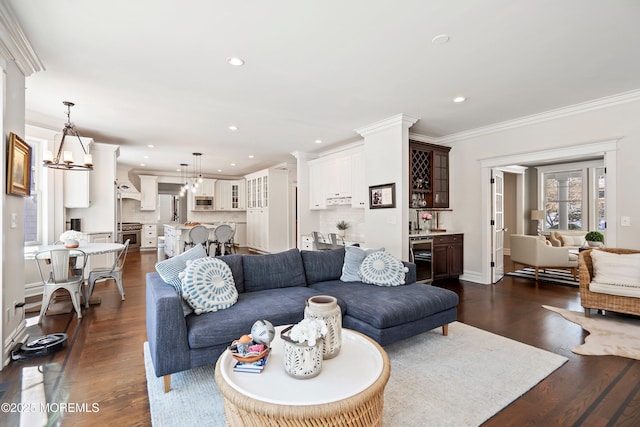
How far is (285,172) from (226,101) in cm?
496

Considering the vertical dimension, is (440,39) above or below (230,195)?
above

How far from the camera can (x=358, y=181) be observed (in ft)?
18.8

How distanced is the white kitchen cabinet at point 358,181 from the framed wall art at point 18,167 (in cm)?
447

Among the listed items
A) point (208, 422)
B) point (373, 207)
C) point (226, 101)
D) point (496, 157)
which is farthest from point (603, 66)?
point (208, 422)

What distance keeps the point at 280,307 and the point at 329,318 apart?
3.04ft

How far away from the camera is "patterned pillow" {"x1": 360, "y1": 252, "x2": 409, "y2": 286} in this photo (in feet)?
10.5

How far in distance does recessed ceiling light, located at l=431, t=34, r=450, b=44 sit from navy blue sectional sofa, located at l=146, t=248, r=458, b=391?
2256 mm

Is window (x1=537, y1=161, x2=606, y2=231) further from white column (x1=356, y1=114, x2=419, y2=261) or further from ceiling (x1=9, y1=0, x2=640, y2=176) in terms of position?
white column (x1=356, y1=114, x2=419, y2=261)

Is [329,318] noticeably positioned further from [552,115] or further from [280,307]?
[552,115]

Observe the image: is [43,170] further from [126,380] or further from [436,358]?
[436,358]

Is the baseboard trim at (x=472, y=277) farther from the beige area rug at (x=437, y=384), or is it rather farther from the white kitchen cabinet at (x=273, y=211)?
the white kitchen cabinet at (x=273, y=211)

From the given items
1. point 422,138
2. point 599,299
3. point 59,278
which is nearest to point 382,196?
point 422,138

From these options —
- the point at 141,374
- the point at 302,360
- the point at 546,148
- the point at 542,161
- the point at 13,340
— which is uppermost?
the point at 546,148

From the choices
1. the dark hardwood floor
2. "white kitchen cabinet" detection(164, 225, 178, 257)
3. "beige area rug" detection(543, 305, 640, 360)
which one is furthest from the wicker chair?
"white kitchen cabinet" detection(164, 225, 178, 257)
